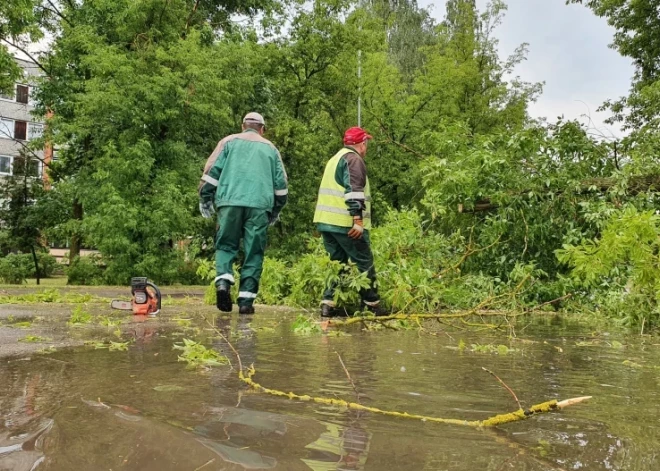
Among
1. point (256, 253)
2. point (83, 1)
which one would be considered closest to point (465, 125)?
point (256, 253)

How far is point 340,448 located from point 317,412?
Result: 0.34m

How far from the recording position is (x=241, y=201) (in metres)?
5.56

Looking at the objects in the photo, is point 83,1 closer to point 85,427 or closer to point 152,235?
point 152,235

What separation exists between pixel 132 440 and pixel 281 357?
4.64 ft

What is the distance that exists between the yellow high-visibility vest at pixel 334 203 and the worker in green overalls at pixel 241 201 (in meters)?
0.51

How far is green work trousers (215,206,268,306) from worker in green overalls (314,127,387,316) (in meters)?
0.58

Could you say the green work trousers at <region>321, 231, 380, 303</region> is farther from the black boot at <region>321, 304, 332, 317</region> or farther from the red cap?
the red cap

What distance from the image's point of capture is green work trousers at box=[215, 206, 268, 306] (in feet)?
18.4

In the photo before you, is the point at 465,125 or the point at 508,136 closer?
the point at 508,136

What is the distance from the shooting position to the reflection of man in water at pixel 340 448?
4.25 feet

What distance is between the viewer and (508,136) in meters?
7.23

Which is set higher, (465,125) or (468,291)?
(465,125)

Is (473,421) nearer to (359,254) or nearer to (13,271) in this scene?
(359,254)

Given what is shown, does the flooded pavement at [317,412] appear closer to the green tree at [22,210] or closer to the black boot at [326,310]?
the black boot at [326,310]
